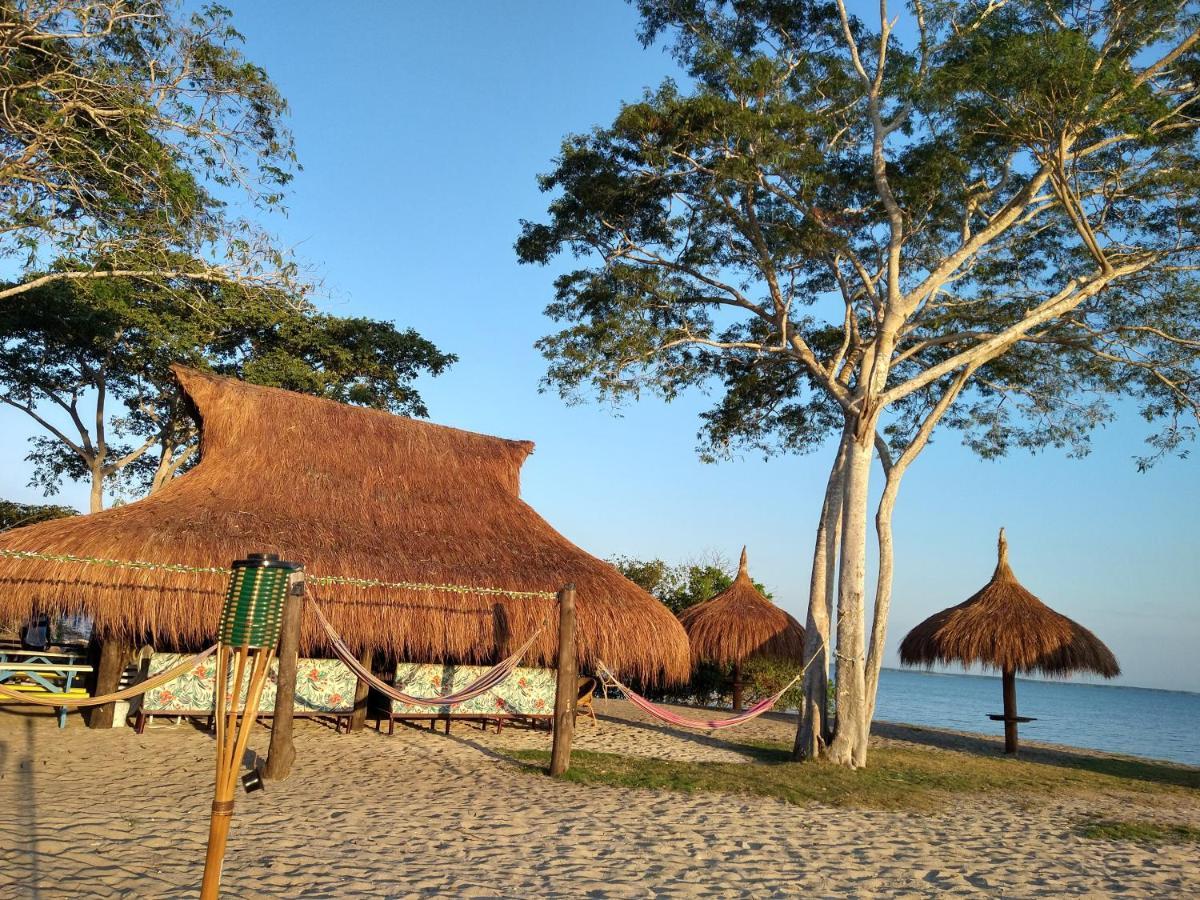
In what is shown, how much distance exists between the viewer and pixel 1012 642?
9.77 metres

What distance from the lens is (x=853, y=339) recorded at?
9367mm

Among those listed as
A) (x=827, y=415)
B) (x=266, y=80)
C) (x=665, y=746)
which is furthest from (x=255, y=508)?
(x=827, y=415)

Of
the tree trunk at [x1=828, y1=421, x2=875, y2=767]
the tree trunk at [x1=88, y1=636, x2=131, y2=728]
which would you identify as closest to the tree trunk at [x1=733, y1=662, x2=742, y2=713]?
the tree trunk at [x1=828, y1=421, x2=875, y2=767]

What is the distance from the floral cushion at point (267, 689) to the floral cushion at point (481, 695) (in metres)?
0.51

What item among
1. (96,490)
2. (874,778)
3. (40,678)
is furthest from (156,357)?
(874,778)

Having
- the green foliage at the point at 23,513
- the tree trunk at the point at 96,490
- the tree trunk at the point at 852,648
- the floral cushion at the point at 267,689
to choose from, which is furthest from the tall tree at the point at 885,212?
the green foliage at the point at 23,513

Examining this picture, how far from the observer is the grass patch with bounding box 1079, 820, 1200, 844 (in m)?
5.53

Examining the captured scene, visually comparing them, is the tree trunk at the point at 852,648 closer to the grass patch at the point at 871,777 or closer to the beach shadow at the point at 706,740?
the grass patch at the point at 871,777

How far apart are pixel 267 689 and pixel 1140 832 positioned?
6.56 meters

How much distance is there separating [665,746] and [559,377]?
3899 millimetres

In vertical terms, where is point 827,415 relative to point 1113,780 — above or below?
above

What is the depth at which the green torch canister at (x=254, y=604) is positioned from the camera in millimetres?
2225

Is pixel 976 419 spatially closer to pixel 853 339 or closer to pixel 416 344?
pixel 853 339

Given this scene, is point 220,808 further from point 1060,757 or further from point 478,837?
point 1060,757
